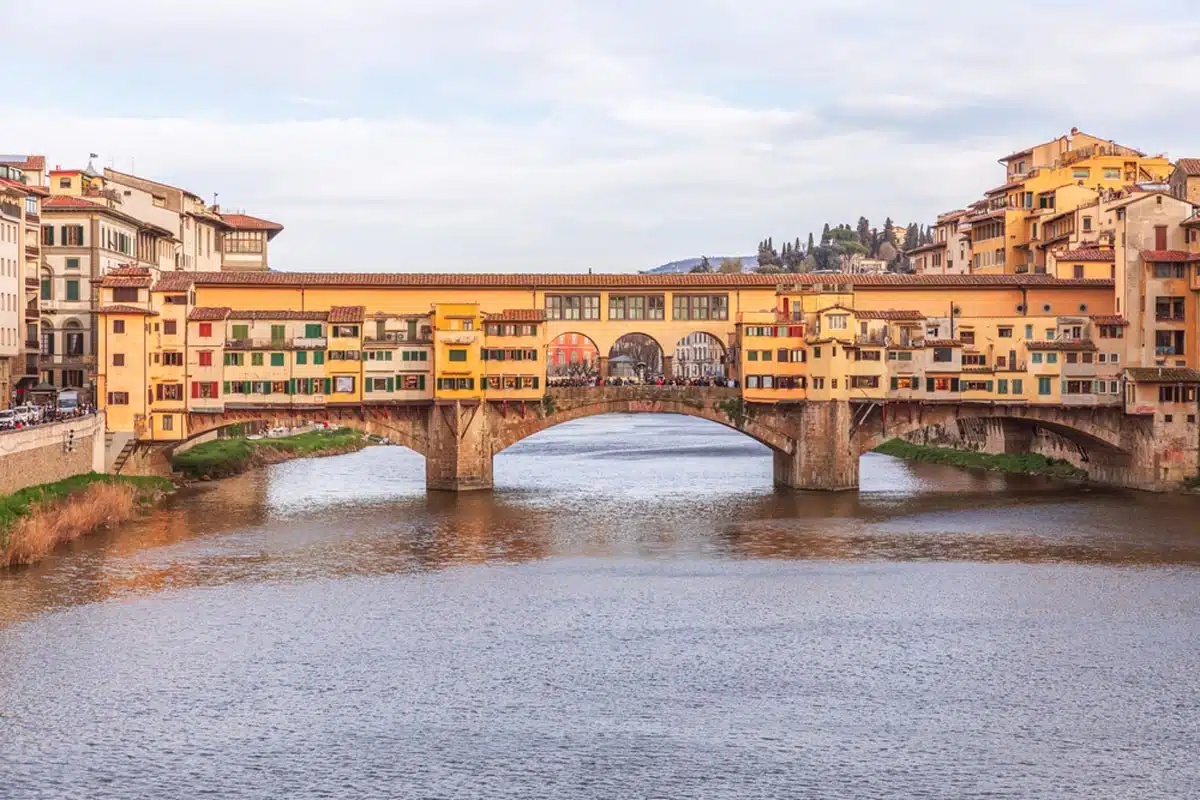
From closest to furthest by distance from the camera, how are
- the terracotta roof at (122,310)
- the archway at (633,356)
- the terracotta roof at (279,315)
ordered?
the terracotta roof at (122,310) < the terracotta roof at (279,315) < the archway at (633,356)

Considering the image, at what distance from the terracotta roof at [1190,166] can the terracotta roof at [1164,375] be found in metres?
14.6

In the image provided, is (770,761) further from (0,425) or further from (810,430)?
(810,430)

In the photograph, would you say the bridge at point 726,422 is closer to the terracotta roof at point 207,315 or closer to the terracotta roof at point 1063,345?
the terracotta roof at point 1063,345

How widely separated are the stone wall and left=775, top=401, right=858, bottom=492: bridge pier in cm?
2534

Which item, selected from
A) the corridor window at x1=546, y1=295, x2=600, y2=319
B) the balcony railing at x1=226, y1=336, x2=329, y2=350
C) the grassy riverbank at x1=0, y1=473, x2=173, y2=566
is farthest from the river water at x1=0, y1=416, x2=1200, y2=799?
the corridor window at x1=546, y1=295, x2=600, y2=319

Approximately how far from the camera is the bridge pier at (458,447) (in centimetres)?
5806

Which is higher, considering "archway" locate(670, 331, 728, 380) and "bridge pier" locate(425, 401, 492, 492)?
"archway" locate(670, 331, 728, 380)

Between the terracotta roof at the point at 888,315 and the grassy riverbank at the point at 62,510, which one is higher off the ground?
the terracotta roof at the point at 888,315

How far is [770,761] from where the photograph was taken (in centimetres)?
2525

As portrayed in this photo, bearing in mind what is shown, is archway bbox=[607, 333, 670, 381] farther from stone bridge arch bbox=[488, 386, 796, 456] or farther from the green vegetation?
the green vegetation

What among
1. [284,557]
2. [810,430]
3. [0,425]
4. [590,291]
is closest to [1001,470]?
[810,430]

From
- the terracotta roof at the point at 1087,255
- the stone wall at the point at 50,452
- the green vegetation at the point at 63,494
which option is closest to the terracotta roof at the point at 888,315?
the terracotta roof at the point at 1087,255

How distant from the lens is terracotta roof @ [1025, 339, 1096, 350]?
59094 millimetres

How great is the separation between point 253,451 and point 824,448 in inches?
1121
